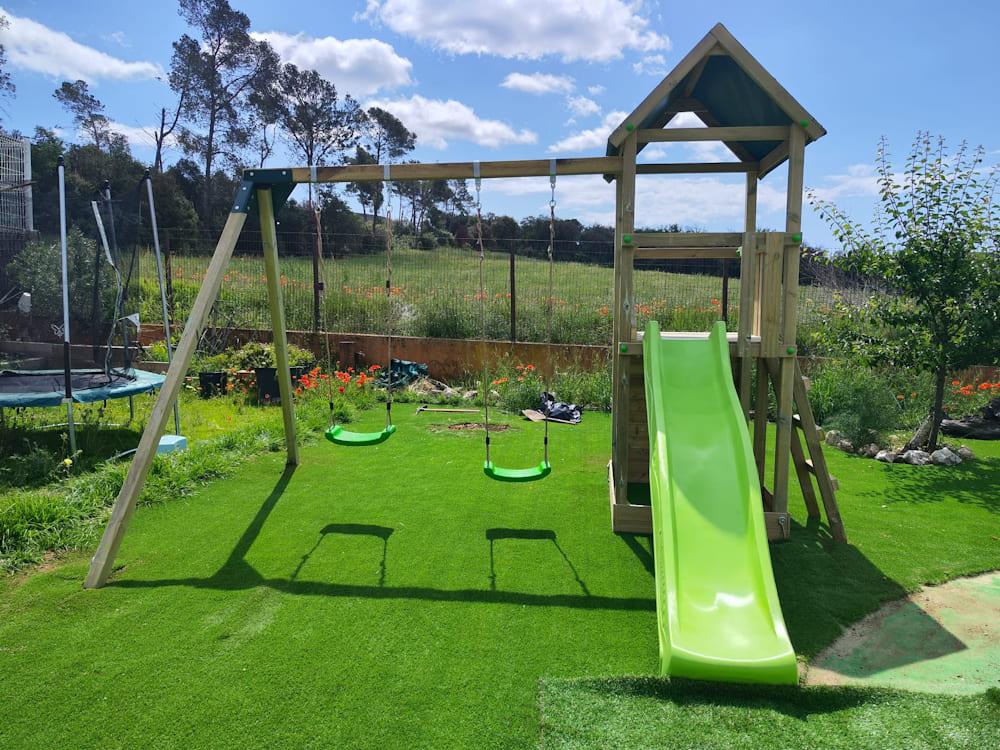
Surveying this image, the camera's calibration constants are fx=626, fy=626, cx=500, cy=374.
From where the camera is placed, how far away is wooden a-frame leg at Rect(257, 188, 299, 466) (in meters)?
5.29

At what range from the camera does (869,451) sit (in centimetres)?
735

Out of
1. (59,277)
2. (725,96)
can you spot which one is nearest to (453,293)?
(59,277)

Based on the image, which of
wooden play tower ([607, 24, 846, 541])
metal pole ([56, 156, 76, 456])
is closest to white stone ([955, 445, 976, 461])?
wooden play tower ([607, 24, 846, 541])

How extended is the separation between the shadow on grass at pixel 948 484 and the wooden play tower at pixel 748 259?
1.40 m

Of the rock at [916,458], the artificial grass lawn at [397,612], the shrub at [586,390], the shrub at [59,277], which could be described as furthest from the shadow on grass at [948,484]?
the shrub at [59,277]

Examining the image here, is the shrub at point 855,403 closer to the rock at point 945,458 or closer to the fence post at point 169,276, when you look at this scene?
the rock at point 945,458

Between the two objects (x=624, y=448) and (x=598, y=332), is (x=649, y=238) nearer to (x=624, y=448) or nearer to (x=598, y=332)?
(x=624, y=448)

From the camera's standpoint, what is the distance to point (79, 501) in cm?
502

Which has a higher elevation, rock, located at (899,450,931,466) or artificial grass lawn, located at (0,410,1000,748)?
rock, located at (899,450,931,466)

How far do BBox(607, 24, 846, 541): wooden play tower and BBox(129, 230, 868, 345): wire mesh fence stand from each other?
6520 mm

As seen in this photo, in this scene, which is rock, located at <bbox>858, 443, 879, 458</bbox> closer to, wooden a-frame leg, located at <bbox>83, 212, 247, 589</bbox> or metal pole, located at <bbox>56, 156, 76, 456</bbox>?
wooden a-frame leg, located at <bbox>83, 212, 247, 589</bbox>

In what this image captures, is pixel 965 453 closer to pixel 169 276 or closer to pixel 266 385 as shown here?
pixel 266 385

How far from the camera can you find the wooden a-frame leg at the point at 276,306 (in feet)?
17.4

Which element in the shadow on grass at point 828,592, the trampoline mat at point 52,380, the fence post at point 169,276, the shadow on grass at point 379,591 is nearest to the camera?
the shadow on grass at point 828,592
